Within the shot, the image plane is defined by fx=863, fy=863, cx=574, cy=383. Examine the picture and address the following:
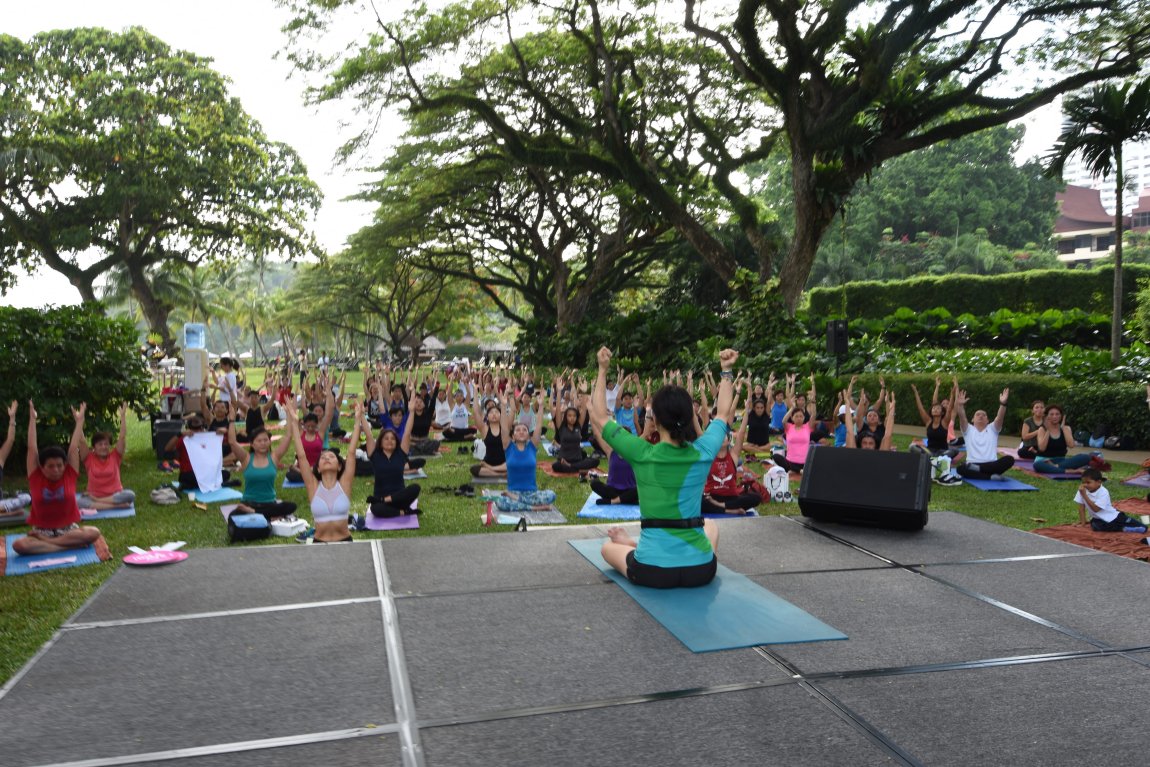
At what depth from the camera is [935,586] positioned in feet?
18.2

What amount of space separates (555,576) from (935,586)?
247 cm

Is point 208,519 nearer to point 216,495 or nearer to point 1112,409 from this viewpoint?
point 216,495

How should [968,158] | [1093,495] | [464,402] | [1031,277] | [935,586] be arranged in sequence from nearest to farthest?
[935,586] → [1093,495] → [464,402] → [1031,277] → [968,158]

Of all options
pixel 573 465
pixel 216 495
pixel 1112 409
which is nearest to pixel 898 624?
pixel 573 465

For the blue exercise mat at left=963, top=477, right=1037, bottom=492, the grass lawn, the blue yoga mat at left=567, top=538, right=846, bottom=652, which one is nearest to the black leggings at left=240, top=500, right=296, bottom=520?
the grass lawn

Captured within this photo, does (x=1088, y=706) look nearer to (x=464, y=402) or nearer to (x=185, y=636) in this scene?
(x=185, y=636)

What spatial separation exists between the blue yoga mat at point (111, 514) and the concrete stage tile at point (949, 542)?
22.5ft

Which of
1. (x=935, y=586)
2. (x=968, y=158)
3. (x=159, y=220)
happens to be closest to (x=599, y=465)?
(x=935, y=586)

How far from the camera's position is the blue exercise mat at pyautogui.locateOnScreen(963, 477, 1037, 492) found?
33.7ft

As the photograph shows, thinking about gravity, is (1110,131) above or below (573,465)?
above

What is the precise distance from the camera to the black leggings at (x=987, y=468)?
1063 cm

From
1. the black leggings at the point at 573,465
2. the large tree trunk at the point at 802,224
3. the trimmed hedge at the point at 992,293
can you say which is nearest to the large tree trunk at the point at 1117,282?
the large tree trunk at the point at 802,224

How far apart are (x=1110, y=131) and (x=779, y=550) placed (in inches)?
430

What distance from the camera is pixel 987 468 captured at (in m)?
10.7
